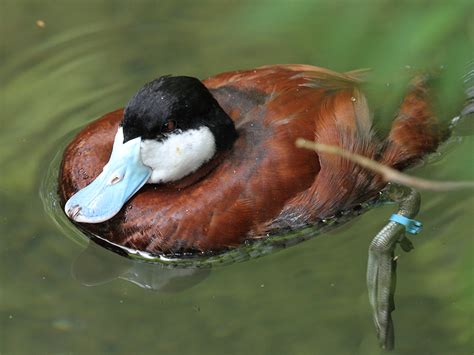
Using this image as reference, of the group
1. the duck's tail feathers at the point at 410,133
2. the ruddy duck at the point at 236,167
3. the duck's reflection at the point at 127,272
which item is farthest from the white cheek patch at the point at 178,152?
the duck's tail feathers at the point at 410,133

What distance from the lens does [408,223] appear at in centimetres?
332

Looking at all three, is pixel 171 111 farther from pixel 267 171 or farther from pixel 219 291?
pixel 219 291

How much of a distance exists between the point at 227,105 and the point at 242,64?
37.5 inches

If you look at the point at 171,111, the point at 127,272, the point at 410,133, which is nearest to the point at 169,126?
the point at 171,111

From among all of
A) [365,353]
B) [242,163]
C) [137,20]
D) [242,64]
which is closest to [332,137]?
[242,163]

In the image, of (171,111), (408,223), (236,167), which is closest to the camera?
(171,111)

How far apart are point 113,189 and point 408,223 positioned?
1.19m

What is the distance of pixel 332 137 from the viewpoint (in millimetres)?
3152

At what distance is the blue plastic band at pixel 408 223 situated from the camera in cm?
332

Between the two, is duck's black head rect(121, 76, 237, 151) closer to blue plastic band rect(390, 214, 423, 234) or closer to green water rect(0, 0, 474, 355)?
green water rect(0, 0, 474, 355)

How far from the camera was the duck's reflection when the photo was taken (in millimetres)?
3303

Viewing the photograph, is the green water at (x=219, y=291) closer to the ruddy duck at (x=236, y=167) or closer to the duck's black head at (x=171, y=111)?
the ruddy duck at (x=236, y=167)

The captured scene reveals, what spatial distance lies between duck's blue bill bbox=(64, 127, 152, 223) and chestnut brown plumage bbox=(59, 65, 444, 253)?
0.08 metres

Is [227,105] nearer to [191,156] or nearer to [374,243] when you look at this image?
[191,156]
